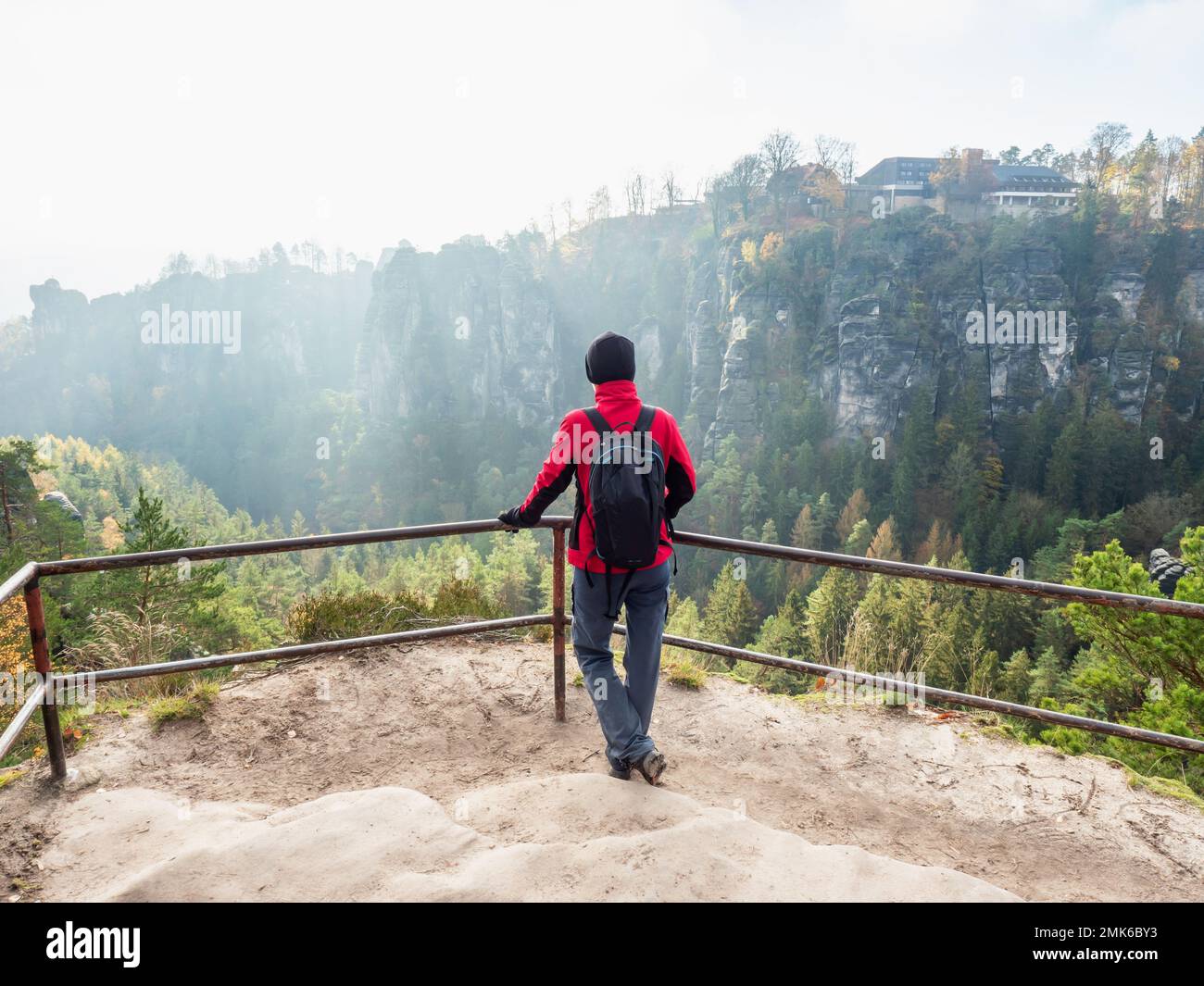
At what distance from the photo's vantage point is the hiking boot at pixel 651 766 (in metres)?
2.98

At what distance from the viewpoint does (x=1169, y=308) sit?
57625 millimetres

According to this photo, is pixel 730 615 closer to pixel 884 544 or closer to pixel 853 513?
pixel 884 544

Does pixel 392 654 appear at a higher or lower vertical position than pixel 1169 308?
lower

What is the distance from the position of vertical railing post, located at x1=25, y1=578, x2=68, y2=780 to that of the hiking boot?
2269mm

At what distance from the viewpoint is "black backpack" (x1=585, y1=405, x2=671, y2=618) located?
2744 millimetres

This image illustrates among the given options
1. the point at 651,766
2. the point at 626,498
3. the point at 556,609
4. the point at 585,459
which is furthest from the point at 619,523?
the point at 556,609

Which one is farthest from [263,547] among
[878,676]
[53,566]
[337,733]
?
[878,676]

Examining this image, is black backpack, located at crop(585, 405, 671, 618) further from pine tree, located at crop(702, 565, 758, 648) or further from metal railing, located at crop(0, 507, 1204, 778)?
pine tree, located at crop(702, 565, 758, 648)

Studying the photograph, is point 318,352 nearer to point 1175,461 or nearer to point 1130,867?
point 1175,461

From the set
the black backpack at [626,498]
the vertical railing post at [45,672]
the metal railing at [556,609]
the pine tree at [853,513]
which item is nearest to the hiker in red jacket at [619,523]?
the black backpack at [626,498]

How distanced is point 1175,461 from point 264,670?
2341 inches

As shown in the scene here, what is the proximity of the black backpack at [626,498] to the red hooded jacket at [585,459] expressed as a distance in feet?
0.23

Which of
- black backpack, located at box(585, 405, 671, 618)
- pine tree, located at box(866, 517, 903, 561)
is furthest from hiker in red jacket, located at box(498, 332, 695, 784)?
pine tree, located at box(866, 517, 903, 561)

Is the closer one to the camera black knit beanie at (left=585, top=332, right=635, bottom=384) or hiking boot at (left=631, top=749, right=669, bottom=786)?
black knit beanie at (left=585, top=332, right=635, bottom=384)
